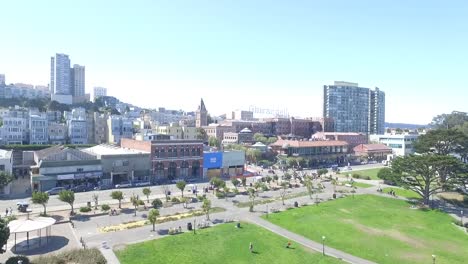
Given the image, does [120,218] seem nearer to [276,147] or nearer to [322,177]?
[322,177]

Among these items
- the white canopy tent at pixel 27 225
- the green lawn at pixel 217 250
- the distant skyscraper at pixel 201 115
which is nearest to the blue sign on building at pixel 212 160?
the green lawn at pixel 217 250

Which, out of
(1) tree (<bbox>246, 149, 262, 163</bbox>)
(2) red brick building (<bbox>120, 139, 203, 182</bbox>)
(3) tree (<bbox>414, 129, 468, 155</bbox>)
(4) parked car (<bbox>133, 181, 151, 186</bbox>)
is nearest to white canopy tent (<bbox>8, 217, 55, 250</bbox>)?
(4) parked car (<bbox>133, 181, 151, 186</bbox>)

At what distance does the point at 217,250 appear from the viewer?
4122 cm

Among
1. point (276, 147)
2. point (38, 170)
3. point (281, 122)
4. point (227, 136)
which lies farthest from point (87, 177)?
point (281, 122)

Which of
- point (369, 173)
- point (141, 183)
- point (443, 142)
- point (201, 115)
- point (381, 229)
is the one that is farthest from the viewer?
point (201, 115)

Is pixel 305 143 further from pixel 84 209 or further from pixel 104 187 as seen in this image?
pixel 84 209

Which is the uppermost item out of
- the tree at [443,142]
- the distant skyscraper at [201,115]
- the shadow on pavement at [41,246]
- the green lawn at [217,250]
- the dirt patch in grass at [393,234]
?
the distant skyscraper at [201,115]

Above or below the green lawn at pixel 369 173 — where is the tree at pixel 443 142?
above

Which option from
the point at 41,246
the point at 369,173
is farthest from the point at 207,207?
the point at 369,173

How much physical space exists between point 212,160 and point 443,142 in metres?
55.4

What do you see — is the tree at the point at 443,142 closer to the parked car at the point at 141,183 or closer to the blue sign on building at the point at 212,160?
the blue sign on building at the point at 212,160

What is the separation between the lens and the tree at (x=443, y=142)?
80.2 meters

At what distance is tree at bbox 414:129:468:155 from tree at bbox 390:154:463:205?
1166 centimetres

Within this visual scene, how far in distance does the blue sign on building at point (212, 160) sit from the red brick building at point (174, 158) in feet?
5.86
